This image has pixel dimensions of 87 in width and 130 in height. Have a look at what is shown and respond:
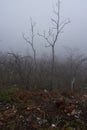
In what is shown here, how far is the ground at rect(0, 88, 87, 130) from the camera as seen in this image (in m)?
7.23

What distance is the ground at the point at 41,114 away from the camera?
7.23 metres

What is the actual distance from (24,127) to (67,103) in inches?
66.4

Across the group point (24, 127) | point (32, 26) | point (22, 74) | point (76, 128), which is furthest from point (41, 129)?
point (32, 26)

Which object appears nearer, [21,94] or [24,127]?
[24,127]

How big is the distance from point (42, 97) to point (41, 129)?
2.37 m

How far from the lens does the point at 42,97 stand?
9367mm

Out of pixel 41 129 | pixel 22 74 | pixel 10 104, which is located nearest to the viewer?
pixel 41 129

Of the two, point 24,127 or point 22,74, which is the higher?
point 24,127

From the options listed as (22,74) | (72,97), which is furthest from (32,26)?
(72,97)

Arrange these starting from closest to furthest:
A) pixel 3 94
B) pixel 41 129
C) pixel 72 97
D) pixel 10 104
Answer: pixel 41 129 → pixel 10 104 → pixel 3 94 → pixel 72 97

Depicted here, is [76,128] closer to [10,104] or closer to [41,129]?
[41,129]

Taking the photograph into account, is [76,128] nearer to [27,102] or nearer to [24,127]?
[24,127]

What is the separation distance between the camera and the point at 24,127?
7.19m

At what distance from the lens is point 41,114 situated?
770 cm
